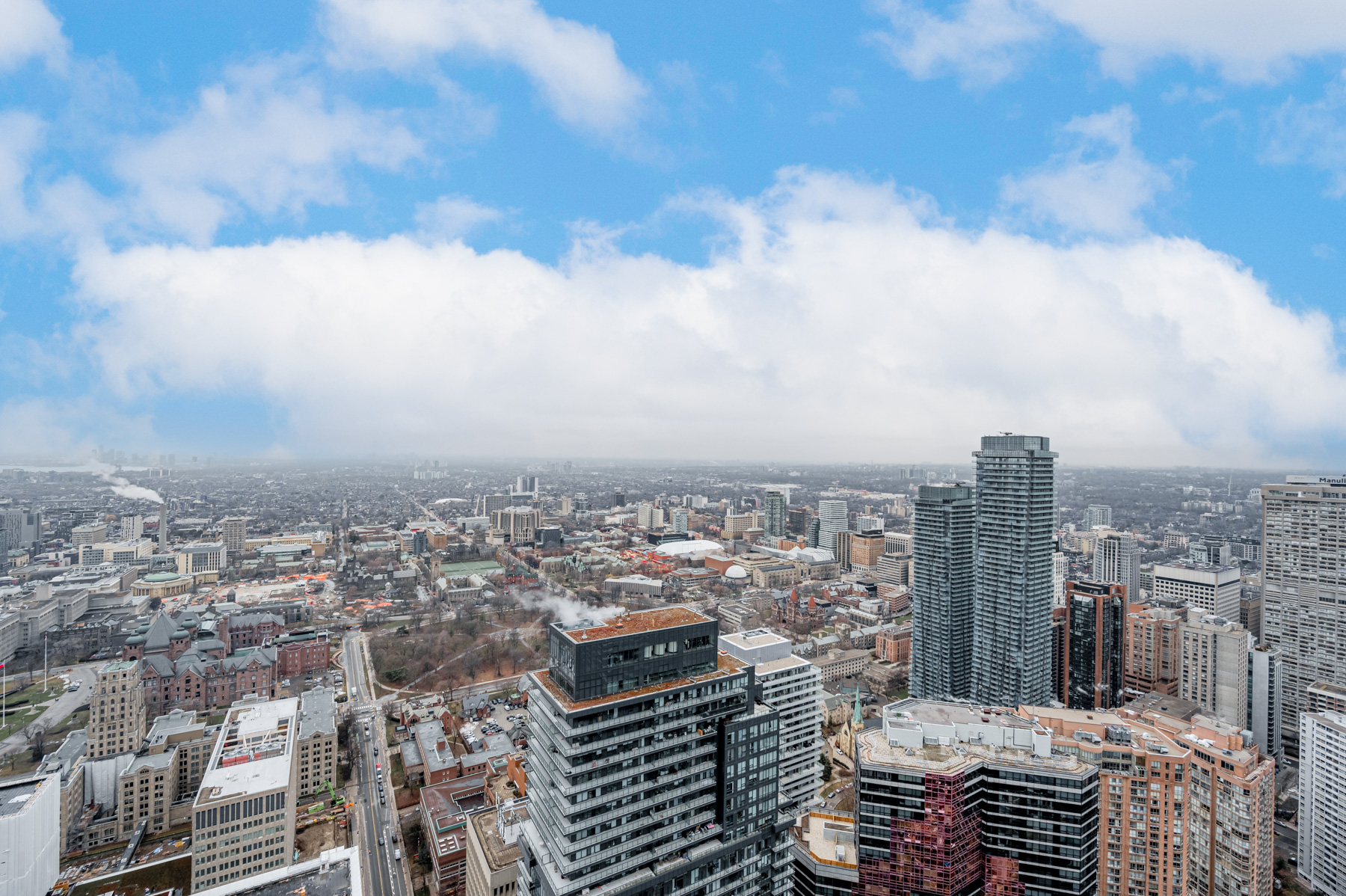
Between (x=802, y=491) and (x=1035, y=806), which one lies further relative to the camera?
(x=802, y=491)

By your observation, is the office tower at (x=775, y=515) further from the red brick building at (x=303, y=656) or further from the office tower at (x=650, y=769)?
the office tower at (x=650, y=769)

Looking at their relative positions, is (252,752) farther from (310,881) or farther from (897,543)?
(897,543)

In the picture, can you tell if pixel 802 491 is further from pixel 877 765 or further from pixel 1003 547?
pixel 877 765

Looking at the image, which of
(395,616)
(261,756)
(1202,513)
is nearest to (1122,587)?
(261,756)

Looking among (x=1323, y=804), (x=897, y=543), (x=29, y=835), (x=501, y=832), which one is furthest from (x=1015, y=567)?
(x=897, y=543)

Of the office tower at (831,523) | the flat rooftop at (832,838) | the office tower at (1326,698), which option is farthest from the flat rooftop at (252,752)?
the office tower at (831,523)

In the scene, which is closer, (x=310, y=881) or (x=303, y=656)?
(x=310, y=881)
